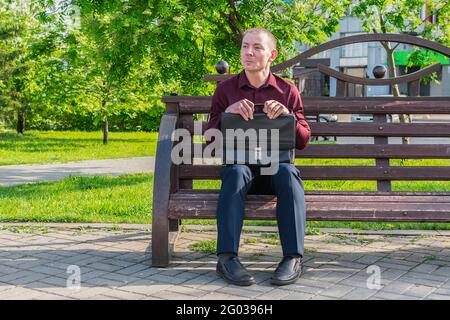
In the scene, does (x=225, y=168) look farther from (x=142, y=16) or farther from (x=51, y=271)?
(x=142, y=16)

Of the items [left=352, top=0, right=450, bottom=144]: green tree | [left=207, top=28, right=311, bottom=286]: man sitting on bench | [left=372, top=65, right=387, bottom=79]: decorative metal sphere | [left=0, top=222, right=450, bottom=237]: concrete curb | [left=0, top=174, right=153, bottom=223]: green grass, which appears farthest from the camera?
[left=352, top=0, right=450, bottom=144]: green tree

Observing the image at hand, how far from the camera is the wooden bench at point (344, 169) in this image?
12.8ft

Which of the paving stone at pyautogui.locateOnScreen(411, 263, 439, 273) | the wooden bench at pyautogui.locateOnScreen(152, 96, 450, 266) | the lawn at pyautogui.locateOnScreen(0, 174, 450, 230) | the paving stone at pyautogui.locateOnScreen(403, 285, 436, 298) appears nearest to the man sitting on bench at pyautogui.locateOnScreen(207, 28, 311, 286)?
the wooden bench at pyautogui.locateOnScreen(152, 96, 450, 266)

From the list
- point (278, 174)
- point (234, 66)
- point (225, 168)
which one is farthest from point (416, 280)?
point (234, 66)

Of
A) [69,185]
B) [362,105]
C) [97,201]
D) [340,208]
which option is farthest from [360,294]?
[69,185]

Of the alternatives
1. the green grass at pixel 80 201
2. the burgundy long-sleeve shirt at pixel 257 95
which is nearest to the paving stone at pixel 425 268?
the burgundy long-sleeve shirt at pixel 257 95

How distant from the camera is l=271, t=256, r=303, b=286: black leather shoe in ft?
11.8

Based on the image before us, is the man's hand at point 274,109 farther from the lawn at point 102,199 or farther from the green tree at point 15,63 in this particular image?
the green tree at point 15,63

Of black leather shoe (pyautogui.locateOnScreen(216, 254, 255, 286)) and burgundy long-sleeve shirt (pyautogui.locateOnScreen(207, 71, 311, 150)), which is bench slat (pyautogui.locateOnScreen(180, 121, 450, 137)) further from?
black leather shoe (pyautogui.locateOnScreen(216, 254, 255, 286))

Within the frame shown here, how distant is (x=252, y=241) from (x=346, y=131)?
1055 mm

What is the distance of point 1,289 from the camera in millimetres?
3535

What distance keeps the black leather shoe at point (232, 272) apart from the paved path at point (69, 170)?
210 inches

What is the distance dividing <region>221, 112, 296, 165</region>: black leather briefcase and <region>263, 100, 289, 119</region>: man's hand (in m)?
0.03

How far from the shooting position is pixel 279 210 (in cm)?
375
